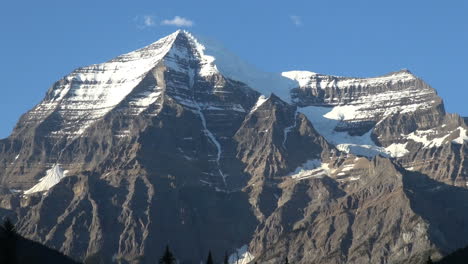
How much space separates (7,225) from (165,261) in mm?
22051

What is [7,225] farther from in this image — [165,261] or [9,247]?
[165,261]

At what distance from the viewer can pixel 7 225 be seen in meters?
185

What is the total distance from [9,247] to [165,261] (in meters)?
21.2

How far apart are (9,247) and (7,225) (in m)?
2.95

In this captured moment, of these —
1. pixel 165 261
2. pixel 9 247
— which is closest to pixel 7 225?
pixel 9 247

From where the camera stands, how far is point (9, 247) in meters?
185

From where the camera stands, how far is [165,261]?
191m
